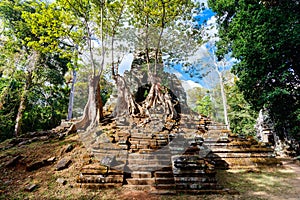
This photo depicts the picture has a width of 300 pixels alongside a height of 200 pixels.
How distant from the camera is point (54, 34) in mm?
6555

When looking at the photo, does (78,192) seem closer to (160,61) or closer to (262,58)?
(262,58)

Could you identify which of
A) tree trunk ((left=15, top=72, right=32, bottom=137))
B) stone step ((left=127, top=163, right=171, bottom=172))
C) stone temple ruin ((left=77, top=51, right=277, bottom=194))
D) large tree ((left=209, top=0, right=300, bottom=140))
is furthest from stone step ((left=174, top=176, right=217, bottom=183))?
tree trunk ((left=15, top=72, right=32, bottom=137))

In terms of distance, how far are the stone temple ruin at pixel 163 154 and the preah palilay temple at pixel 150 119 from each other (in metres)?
0.03

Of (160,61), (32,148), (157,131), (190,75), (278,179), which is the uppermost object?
(160,61)

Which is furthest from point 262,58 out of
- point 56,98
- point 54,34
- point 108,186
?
point 56,98

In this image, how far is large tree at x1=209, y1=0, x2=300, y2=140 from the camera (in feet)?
21.0

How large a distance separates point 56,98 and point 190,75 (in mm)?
10668

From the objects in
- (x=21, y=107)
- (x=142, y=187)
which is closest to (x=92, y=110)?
(x=142, y=187)

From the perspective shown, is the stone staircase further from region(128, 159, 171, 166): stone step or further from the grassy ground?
the grassy ground

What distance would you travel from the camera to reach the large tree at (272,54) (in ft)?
21.0

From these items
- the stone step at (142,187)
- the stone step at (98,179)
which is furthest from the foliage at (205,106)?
the stone step at (98,179)

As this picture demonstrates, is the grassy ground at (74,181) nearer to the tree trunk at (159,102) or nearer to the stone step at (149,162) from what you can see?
the stone step at (149,162)

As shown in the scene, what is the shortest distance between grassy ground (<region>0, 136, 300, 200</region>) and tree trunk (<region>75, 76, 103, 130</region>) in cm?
90

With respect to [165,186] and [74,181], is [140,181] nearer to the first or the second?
[165,186]
